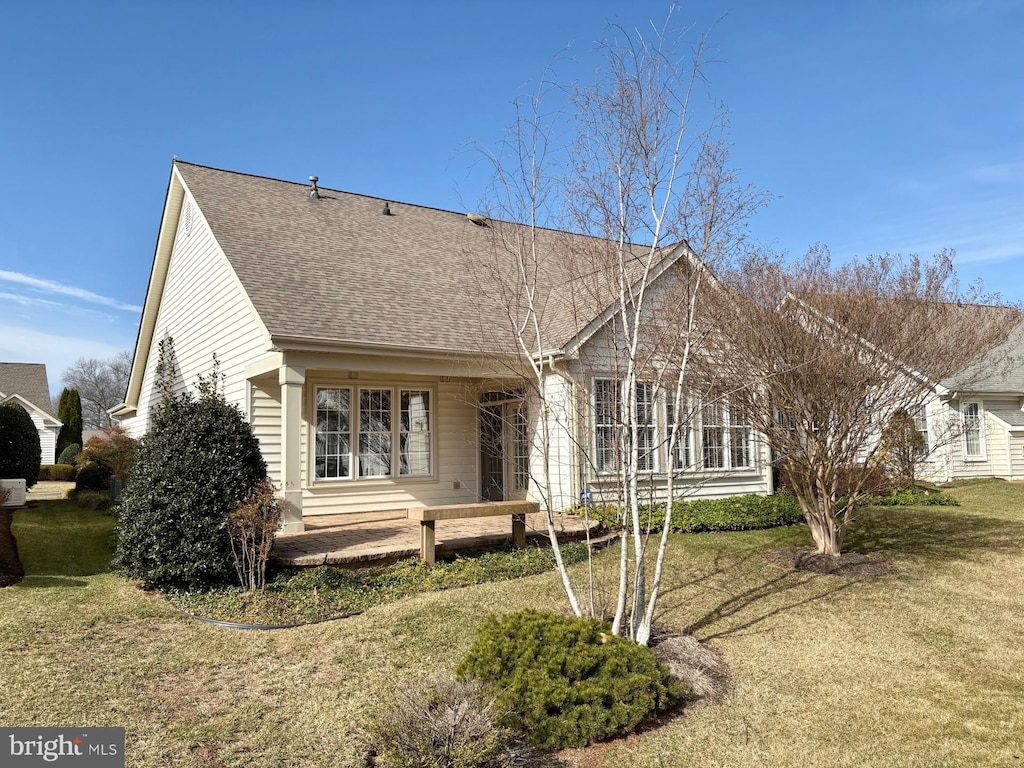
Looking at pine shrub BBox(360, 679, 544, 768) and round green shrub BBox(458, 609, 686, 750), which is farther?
round green shrub BBox(458, 609, 686, 750)

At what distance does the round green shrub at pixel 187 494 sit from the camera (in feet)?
24.9

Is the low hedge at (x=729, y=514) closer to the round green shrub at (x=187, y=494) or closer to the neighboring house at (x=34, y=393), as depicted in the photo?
the round green shrub at (x=187, y=494)

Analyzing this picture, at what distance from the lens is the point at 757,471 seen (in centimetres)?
1405

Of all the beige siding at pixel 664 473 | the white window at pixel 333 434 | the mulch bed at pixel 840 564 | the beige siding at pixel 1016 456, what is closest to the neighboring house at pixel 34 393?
the white window at pixel 333 434

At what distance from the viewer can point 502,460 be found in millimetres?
13594

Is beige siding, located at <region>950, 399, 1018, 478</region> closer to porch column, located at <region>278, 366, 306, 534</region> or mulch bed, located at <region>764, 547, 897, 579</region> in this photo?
mulch bed, located at <region>764, 547, 897, 579</region>

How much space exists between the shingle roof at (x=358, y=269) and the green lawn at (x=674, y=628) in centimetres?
416

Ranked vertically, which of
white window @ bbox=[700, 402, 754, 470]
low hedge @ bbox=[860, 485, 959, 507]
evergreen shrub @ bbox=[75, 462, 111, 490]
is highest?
white window @ bbox=[700, 402, 754, 470]

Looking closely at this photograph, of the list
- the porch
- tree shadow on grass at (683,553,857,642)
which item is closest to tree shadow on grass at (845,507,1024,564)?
tree shadow on grass at (683,553,857,642)

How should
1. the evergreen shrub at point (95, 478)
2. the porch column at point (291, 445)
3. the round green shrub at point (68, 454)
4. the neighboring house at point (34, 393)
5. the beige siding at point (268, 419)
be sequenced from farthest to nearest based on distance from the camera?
the neighboring house at point (34, 393), the round green shrub at point (68, 454), the evergreen shrub at point (95, 478), the beige siding at point (268, 419), the porch column at point (291, 445)

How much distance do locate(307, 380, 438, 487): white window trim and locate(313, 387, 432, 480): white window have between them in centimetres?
2

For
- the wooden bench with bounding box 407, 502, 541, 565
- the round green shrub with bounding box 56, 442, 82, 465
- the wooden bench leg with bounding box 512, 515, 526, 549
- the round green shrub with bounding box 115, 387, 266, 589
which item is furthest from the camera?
the round green shrub with bounding box 56, 442, 82, 465

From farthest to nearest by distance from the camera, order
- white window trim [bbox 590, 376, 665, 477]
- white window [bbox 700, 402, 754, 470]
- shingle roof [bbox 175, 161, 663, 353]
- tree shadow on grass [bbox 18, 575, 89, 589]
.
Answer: white window [bbox 700, 402, 754, 470] → shingle roof [bbox 175, 161, 663, 353] → tree shadow on grass [bbox 18, 575, 89, 589] → white window trim [bbox 590, 376, 665, 477]

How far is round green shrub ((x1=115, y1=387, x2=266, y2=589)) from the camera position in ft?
24.9
